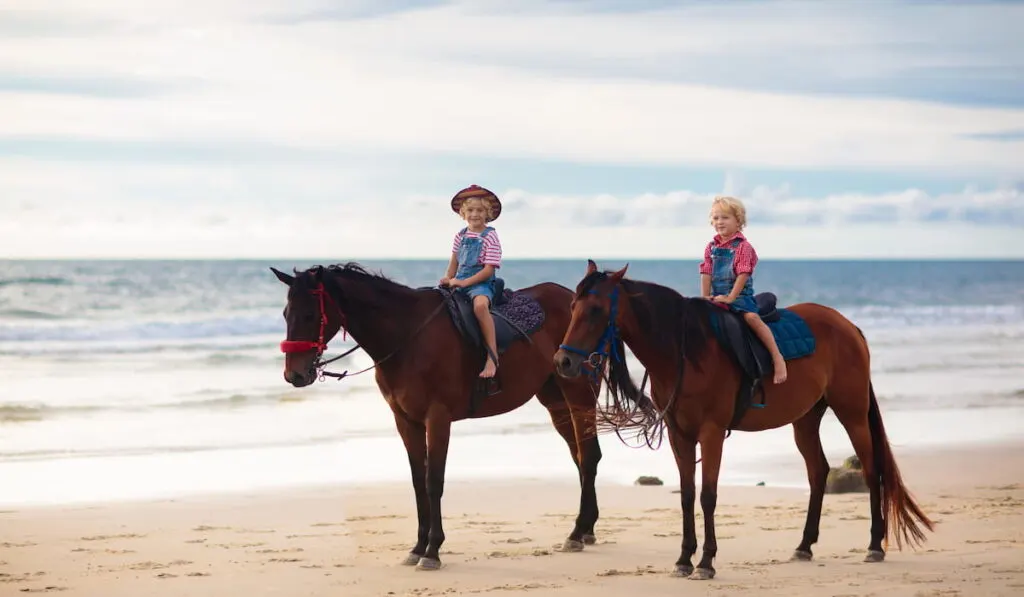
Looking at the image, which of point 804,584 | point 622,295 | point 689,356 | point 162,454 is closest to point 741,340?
point 689,356

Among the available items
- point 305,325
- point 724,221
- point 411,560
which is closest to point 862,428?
point 724,221

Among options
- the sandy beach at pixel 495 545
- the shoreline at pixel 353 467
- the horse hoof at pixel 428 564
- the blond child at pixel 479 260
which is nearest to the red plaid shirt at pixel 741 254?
the blond child at pixel 479 260

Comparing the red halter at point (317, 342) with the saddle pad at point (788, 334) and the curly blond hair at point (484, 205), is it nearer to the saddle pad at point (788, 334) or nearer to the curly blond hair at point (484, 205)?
the curly blond hair at point (484, 205)

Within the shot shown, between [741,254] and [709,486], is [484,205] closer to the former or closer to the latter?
[741,254]

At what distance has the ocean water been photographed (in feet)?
36.6

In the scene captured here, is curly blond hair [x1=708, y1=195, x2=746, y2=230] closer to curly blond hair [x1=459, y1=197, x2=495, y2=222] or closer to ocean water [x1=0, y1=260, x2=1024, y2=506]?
curly blond hair [x1=459, y1=197, x2=495, y2=222]

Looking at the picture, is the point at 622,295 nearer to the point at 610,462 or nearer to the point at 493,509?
the point at 493,509

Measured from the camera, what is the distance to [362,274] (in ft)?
24.1

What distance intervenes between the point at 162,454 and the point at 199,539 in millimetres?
4257

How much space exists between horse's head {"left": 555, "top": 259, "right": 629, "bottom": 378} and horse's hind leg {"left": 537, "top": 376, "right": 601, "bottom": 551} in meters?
1.41

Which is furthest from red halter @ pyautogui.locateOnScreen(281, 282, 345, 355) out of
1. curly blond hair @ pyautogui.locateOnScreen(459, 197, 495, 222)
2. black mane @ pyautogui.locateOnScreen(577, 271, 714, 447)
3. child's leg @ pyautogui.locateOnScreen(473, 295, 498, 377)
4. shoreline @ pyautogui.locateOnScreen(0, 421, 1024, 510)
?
shoreline @ pyautogui.locateOnScreen(0, 421, 1024, 510)

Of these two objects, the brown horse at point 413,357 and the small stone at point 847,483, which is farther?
the small stone at point 847,483

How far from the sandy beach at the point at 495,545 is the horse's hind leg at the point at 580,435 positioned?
164 mm

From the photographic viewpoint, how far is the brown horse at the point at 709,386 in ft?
21.2
